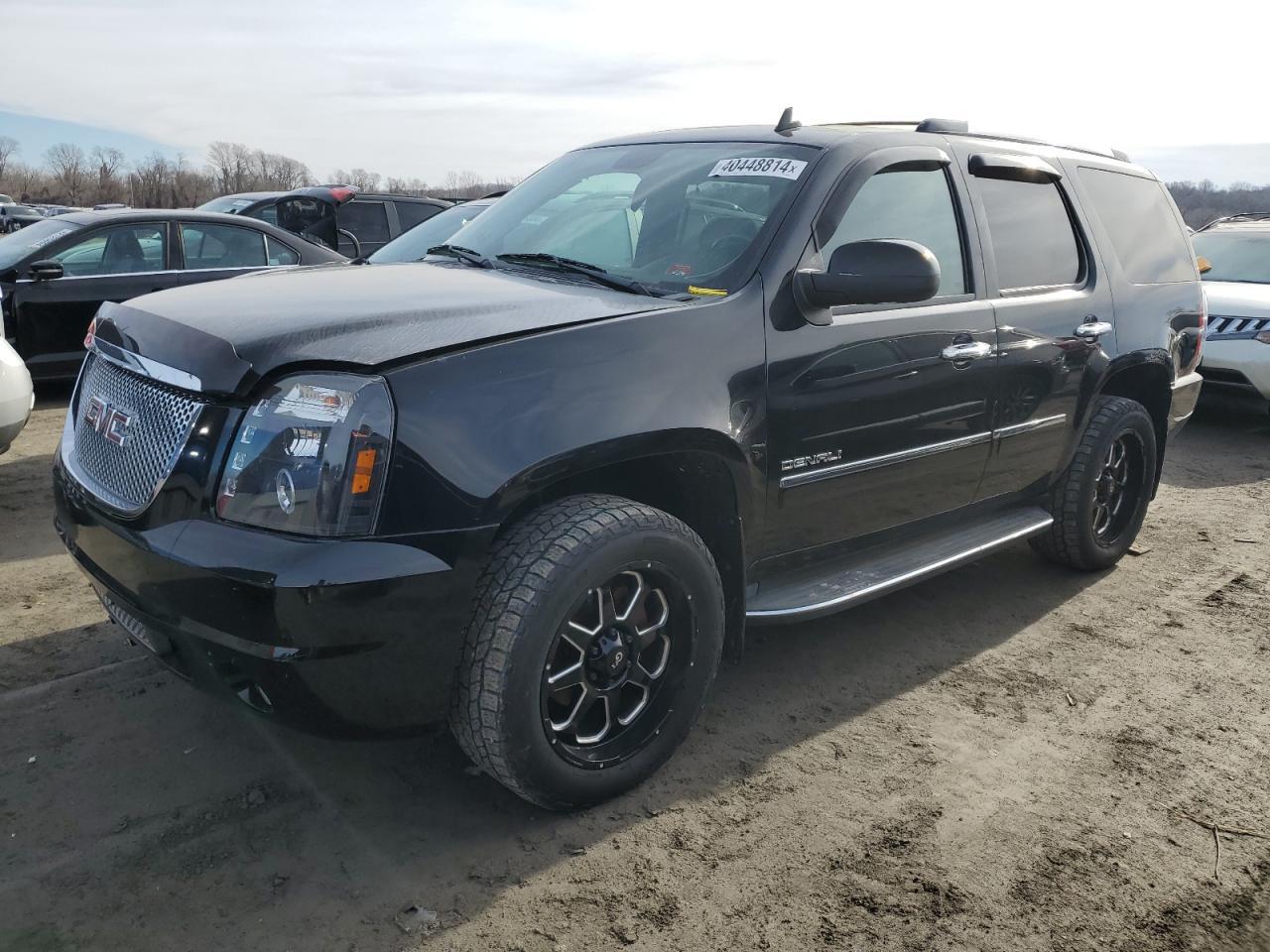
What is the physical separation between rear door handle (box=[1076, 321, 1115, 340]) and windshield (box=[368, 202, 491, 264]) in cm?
256

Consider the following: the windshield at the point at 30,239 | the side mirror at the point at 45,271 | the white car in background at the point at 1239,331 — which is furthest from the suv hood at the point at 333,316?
the white car in background at the point at 1239,331

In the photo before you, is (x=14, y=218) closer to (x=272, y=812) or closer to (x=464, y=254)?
(x=464, y=254)

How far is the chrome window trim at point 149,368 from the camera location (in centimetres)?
242

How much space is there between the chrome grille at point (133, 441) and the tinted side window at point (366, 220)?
8.96 metres

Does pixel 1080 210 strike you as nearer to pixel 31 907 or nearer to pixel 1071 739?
pixel 1071 739

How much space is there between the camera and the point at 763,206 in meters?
3.22

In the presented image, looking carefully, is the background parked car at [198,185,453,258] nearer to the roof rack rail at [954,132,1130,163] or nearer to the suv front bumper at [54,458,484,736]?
the roof rack rail at [954,132,1130,163]

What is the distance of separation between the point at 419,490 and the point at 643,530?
2.00ft

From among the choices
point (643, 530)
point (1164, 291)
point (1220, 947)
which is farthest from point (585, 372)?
point (1164, 291)

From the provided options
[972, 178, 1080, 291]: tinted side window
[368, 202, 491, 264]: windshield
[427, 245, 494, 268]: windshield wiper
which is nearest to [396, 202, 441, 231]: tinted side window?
[368, 202, 491, 264]: windshield

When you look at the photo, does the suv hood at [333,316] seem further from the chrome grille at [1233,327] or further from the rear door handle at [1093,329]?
the chrome grille at [1233,327]

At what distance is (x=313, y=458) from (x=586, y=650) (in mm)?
865

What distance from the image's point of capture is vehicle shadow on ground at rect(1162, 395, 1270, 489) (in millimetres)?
6980

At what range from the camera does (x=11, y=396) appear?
484 centimetres
